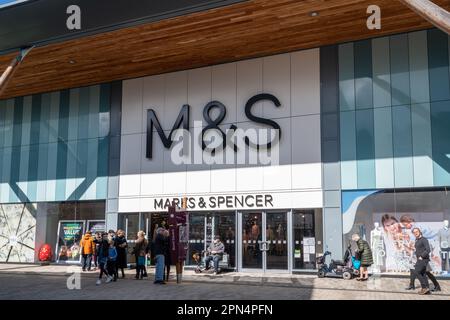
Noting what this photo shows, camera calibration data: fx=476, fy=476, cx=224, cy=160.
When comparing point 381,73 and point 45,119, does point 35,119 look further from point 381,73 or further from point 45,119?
point 381,73

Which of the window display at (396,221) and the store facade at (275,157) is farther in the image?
the store facade at (275,157)

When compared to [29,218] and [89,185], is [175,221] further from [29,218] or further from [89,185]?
[29,218]

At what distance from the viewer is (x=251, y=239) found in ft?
54.4

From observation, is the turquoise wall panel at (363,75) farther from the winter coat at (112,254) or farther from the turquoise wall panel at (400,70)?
the winter coat at (112,254)

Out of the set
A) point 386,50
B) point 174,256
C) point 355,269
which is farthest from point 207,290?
point 386,50

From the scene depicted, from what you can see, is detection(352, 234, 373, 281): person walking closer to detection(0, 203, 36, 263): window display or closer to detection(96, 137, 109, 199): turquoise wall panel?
detection(96, 137, 109, 199): turquoise wall panel

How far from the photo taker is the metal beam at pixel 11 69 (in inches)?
588

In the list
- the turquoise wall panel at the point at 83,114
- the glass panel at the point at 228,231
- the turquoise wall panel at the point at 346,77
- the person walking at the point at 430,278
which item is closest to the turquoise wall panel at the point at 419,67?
the turquoise wall panel at the point at 346,77

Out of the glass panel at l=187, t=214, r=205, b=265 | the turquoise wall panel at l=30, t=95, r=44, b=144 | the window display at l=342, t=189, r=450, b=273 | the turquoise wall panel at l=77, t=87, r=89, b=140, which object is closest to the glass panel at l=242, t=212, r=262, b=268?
the glass panel at l=187, t=214, r=205, b=265

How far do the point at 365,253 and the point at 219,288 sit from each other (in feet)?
14.9

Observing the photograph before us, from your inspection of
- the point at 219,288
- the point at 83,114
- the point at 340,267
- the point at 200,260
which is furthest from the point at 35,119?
the point at 340,267

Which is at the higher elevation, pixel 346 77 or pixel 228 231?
pixel 346 77

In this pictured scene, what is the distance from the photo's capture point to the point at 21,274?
16.2 meters

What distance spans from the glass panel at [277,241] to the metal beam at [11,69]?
9648 mm
